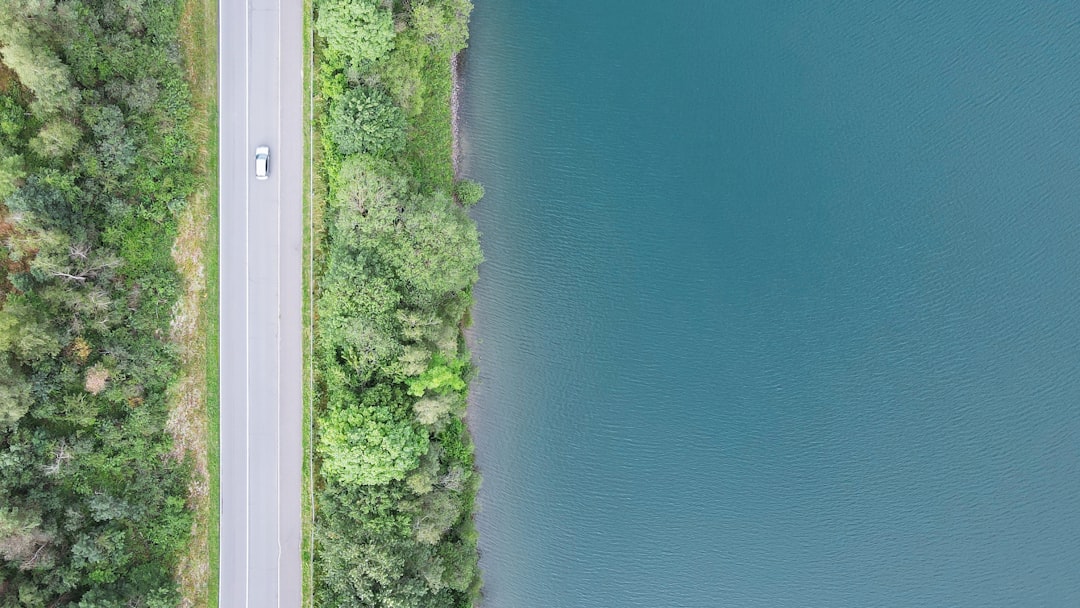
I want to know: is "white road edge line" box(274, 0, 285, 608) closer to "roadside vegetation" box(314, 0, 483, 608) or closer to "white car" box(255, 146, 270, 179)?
"white car" box(255, 146, 270, 179)

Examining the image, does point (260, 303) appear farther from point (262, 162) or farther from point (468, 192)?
point (468, 192)

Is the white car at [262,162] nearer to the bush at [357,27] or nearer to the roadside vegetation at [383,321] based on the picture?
the roadside vegetation at [383,321]

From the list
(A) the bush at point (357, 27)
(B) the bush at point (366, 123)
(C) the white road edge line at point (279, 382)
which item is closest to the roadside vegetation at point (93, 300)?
(C) the white road edge line at point (279, 382)

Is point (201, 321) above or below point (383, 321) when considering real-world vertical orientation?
above

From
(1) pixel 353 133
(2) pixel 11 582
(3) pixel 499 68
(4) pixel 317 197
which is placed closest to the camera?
(2) pixel 11 582

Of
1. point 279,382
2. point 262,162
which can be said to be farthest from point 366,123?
point 279,382

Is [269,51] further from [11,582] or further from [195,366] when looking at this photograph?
[11,582]

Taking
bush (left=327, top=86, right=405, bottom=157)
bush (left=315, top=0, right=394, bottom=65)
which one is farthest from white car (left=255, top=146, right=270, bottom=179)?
bush (left=315, top=0, right=394, bottom=65)

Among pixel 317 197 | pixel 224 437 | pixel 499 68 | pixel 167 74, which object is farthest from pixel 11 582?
pixel 499 68
